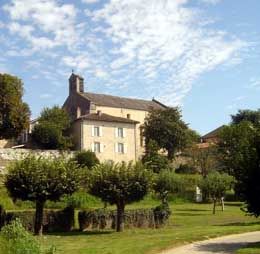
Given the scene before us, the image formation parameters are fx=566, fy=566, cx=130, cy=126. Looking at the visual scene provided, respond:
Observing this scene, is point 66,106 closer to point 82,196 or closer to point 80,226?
point 82,196

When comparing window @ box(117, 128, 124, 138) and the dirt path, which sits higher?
window @ box(117, 128, 124, 138)

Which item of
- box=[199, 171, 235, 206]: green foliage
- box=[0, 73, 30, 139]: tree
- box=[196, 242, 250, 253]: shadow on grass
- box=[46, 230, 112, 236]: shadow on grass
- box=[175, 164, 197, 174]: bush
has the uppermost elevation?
box=[0, 73, 30, 139]: tree

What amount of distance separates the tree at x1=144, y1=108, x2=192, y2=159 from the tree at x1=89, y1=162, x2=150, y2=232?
5284 cm

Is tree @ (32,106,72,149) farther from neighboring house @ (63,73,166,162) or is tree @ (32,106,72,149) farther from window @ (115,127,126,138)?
window @ (115,127,126,138)

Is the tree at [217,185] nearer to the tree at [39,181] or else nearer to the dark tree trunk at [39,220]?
the tree at [39,181]

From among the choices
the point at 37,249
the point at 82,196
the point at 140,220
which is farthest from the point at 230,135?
the point at 37,249

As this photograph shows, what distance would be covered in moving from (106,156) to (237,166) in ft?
190

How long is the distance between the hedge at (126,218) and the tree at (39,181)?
3.19m

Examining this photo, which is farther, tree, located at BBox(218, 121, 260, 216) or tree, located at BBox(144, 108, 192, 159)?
tree, located at BBox(144, 108, 192, 159)

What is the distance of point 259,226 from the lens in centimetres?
3431

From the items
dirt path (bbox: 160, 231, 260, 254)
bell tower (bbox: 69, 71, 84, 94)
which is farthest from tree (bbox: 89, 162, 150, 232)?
bell tower (bbox: 69, 71, 84, 94)

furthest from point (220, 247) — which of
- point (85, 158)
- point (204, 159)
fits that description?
point (204, 159)

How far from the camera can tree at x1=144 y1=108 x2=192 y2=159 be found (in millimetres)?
87562

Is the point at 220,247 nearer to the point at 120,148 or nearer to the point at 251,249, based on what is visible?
the point at 251,249
